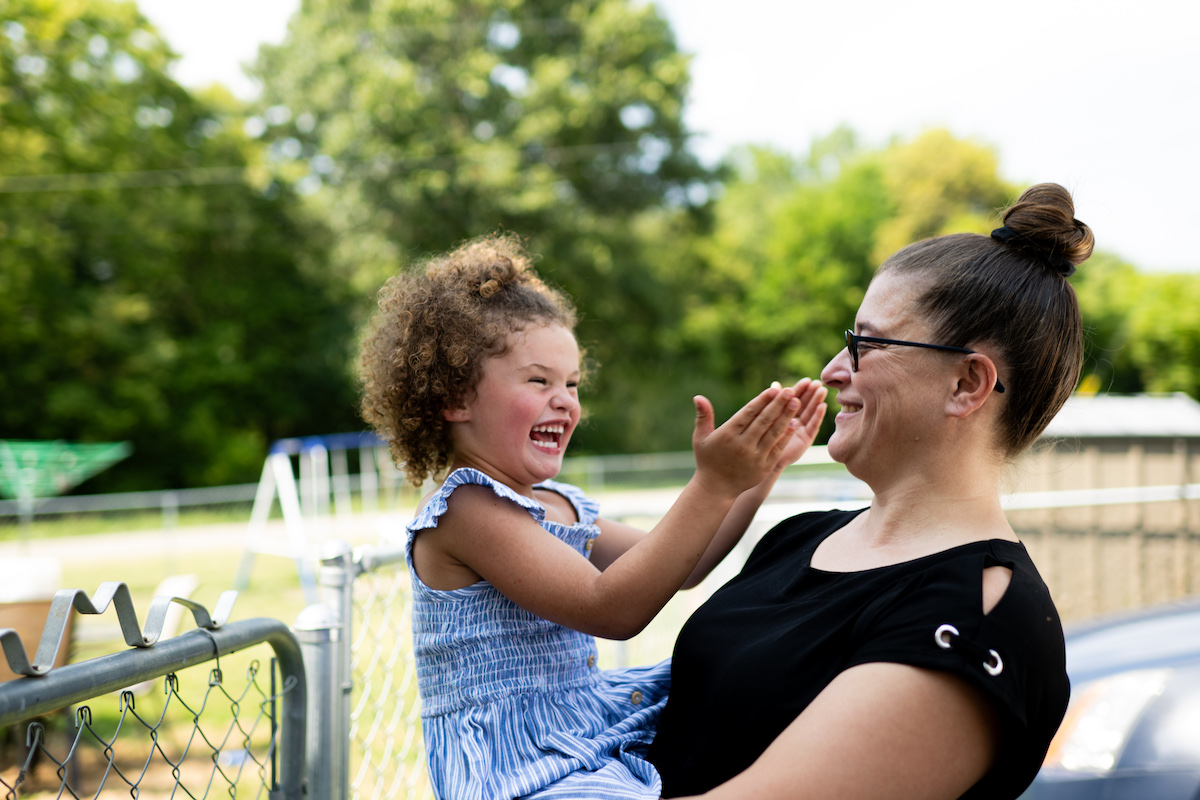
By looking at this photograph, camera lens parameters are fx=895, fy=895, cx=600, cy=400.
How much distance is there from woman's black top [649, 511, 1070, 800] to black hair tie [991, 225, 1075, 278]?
57 centimetres

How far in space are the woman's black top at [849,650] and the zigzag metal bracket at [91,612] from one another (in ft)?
3.00

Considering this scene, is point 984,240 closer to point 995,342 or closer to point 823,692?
point 995,342

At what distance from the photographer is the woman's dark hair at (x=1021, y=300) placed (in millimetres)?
1658

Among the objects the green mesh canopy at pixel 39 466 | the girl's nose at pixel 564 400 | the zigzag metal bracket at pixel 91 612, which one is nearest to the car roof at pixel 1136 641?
the girl's nose at pixel 564 400

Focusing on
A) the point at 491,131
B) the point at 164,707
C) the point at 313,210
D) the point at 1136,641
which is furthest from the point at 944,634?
the point at 313,210

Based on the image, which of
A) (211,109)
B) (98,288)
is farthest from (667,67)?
(98,288)

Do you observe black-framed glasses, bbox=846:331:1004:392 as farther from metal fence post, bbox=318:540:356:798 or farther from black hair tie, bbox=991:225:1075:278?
metal fence post, bbox=318:540:356:798

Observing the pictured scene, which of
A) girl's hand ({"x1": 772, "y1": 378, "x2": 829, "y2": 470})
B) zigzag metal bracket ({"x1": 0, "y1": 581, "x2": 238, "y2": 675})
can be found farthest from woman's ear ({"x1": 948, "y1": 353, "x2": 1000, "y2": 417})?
zigzag metal bracket ({"x1": 0, "y1": 581, "x2": 238, "y2": 675})

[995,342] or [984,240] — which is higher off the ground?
[984,240]

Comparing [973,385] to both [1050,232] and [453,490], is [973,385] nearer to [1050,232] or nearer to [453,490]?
[1050,232]

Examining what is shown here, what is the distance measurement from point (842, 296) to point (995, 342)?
1429 inches

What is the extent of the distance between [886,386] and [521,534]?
2.53 ft

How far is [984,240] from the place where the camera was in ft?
5.77

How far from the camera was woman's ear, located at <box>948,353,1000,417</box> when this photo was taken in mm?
1632
